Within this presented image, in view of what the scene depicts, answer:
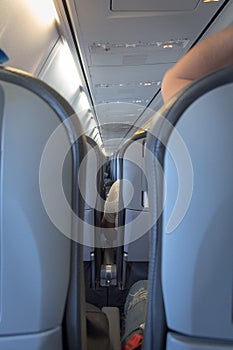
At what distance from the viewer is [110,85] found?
5.87 metres

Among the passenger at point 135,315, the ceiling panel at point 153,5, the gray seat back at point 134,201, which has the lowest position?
the passenger at point 135,315

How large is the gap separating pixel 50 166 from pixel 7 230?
0.56ft

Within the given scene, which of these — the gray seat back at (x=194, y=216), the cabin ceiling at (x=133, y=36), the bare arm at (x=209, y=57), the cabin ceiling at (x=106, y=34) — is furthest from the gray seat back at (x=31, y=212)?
the cabin ceiling at (x=133, y=36)

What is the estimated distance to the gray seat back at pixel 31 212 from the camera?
69 centimetres

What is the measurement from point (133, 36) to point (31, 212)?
3.41 metres

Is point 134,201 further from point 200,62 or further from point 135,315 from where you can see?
point 200,62

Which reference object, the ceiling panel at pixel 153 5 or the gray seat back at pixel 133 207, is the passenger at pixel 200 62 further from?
the ceiling panel at pixel 153 5

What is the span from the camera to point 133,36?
367 centimetres

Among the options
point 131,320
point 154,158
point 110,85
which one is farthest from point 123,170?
point 110,85

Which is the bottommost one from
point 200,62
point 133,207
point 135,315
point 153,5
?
point 135,315

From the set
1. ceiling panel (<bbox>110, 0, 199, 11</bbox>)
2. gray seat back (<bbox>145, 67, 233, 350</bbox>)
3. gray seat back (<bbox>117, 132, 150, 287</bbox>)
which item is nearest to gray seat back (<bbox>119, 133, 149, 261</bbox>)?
gray seat back (<bbox>117, 132, 150, 287</bbox>)

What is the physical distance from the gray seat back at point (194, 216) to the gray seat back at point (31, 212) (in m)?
0.20

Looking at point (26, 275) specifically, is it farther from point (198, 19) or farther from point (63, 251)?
point (198, 19)

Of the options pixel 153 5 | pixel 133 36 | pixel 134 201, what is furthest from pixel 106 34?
pixel 134 201
